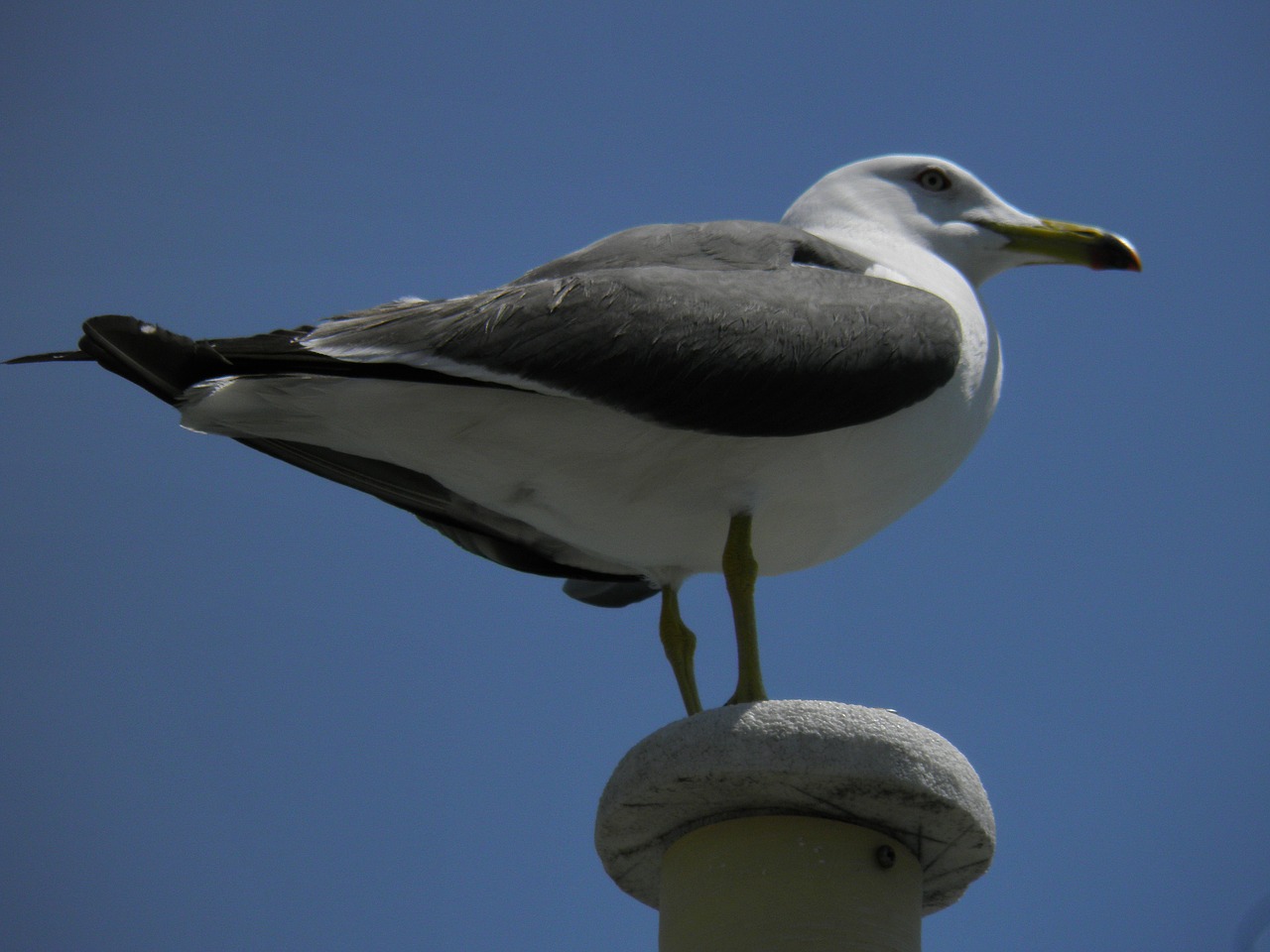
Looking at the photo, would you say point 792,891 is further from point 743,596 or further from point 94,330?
point 94,330

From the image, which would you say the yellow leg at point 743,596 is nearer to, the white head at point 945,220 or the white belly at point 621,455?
the white belly at point 621,455

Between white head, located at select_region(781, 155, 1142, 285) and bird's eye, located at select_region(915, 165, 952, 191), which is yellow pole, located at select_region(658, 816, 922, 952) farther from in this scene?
bird's eye, located at select_region(915, 165, 952, 191)

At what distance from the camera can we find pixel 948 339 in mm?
3912

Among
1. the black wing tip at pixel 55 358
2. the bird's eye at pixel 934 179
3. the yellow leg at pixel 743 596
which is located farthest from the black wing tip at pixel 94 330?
the bird's eye at pixel 934 179

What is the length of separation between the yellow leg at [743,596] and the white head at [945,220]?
1.22m

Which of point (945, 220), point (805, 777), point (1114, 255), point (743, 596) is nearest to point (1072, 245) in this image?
point (1114, 255)

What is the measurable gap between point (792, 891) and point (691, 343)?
1.34 metres

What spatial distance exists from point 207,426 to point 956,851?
7.32 ft

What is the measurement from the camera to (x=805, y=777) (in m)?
3.42

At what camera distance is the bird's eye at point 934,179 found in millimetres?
4902

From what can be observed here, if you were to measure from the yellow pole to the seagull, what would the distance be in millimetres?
478

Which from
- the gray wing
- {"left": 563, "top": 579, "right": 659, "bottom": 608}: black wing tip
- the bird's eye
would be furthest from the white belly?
the bird's eye

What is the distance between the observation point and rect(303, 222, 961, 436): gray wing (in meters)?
3.52

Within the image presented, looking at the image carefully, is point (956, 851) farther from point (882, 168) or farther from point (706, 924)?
point (882, 168)
